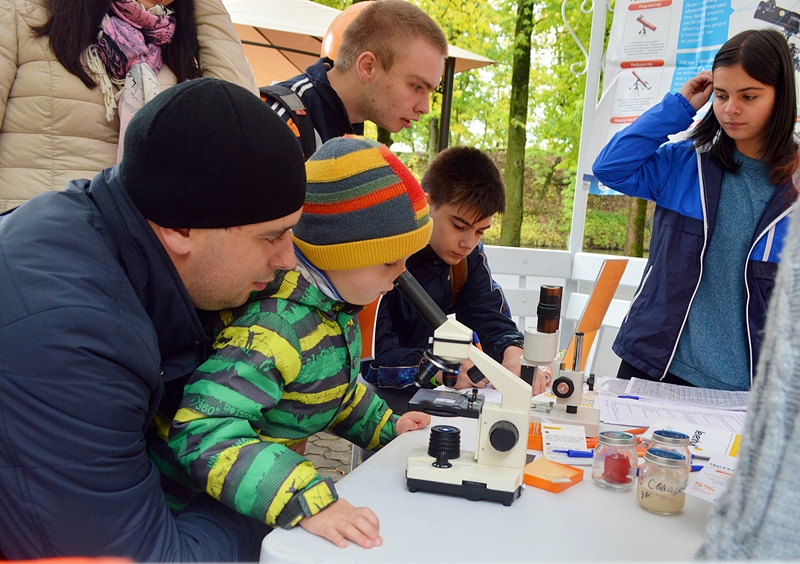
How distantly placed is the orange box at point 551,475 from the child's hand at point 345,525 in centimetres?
35

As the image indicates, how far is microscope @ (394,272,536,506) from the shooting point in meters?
1.15

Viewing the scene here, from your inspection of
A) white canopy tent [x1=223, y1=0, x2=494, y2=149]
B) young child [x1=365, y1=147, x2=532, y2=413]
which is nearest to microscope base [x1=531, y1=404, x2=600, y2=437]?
young child [x1=365, y1=147, x2=532, y2=413]

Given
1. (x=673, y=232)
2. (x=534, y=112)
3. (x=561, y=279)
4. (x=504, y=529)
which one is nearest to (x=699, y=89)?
(x=673, y=232)

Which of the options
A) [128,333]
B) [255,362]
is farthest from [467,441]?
[128,333]

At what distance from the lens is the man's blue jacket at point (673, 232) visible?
2.25 meters

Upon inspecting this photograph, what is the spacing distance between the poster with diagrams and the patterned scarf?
2.93 meters

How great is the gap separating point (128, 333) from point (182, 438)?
0.77ft

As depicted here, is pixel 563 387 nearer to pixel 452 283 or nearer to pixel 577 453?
pixel 577 453

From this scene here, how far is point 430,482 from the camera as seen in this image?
1.17 m

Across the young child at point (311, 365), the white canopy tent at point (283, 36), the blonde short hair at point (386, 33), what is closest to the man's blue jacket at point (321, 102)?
the blonde short hair at point (386, 33)

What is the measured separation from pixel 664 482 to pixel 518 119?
10.5m

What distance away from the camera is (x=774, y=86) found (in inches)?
92.2

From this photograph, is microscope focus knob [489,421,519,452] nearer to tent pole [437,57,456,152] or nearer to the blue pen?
the blue pen

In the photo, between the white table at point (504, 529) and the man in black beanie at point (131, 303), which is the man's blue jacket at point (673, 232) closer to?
the white table at point (504, 529)
